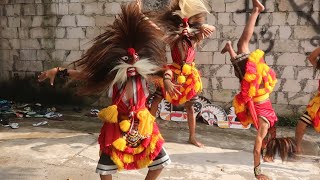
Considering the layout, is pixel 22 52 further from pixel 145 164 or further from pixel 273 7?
pixel 145 164

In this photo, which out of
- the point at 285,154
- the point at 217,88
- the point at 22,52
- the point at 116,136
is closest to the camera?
the point at 116,136

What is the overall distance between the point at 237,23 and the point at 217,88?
1.26 meters

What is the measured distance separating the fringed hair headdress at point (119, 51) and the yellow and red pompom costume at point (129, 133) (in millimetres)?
134

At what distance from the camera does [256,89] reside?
376cm

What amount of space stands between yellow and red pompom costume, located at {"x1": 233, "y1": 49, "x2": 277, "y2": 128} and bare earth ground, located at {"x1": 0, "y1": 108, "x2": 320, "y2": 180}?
77 centimetres

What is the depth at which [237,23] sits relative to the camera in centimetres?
638

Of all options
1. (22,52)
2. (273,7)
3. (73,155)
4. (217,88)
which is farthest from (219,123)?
(22,52)

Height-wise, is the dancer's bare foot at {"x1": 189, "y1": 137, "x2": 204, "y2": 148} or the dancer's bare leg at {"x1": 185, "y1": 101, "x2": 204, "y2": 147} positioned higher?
the dancer's bare leg at {"x1": 185, "y1": 101, "x2": 204, "y2": 147}

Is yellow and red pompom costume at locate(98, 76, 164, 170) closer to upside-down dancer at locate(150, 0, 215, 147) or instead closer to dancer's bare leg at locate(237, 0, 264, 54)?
dancer's bare leg at locate(237, 0, 264, 54)

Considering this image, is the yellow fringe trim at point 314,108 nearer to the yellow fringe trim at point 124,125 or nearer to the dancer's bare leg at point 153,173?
the dancer's bare leg at point 153,173

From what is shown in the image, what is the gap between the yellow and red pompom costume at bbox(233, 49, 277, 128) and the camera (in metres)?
3.73

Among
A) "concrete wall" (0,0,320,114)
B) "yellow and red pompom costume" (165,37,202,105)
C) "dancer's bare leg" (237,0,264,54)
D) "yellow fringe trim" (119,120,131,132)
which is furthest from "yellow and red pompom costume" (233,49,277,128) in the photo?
"concrete wall" (0,0,320,114)

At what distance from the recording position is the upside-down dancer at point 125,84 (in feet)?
9.43

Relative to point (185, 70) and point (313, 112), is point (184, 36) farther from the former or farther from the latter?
point (313, 112)
